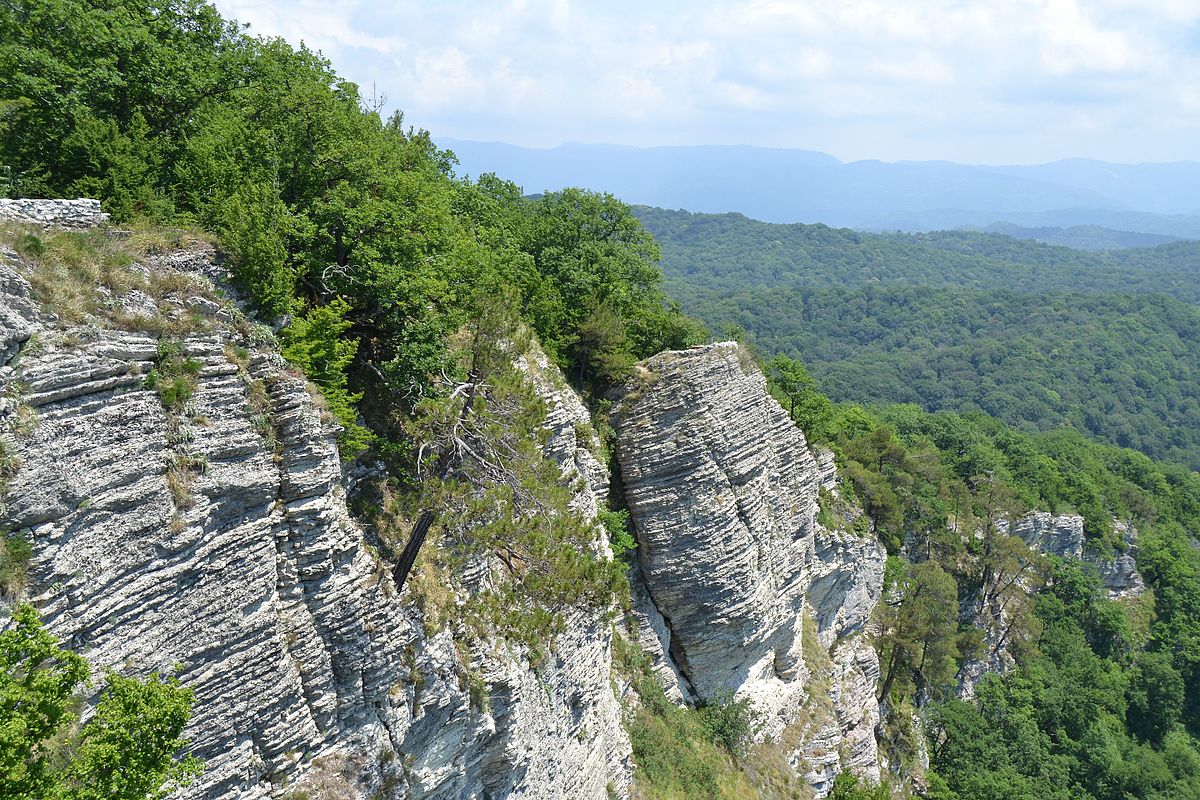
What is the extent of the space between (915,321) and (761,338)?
52490mm

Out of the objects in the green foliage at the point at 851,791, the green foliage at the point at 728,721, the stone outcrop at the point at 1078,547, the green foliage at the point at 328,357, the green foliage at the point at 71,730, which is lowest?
the stone outcrop at the point at 1078,547

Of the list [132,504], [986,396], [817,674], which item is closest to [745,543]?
[817,674]

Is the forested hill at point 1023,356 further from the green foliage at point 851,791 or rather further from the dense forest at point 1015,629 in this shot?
the green foliage at point 851,791

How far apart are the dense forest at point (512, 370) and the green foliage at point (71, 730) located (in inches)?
2.8

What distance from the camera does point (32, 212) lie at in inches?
424

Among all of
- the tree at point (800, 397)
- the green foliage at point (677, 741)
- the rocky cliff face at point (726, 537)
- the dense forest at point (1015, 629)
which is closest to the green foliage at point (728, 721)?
the green foliage at point (677, 741)

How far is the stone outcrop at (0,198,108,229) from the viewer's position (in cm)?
1053

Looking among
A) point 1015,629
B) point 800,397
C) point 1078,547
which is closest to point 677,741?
point 800,397

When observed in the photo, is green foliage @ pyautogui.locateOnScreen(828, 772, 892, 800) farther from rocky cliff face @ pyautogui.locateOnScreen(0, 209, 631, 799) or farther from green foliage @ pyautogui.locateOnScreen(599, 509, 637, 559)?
rocky cliff face @ pyautogui.locateOnScreen(0, 209, 631, 799)

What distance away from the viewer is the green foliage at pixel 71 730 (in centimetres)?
662

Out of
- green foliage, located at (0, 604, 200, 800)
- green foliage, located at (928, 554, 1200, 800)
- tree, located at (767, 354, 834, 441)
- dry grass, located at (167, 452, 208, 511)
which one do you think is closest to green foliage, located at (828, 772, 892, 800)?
green foliage, located at (928, 554, 1200, 800)

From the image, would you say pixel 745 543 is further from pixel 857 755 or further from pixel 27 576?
pixel 27 576

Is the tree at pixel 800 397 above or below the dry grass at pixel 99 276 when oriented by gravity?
below

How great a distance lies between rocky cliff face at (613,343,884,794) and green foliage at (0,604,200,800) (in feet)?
55.0
